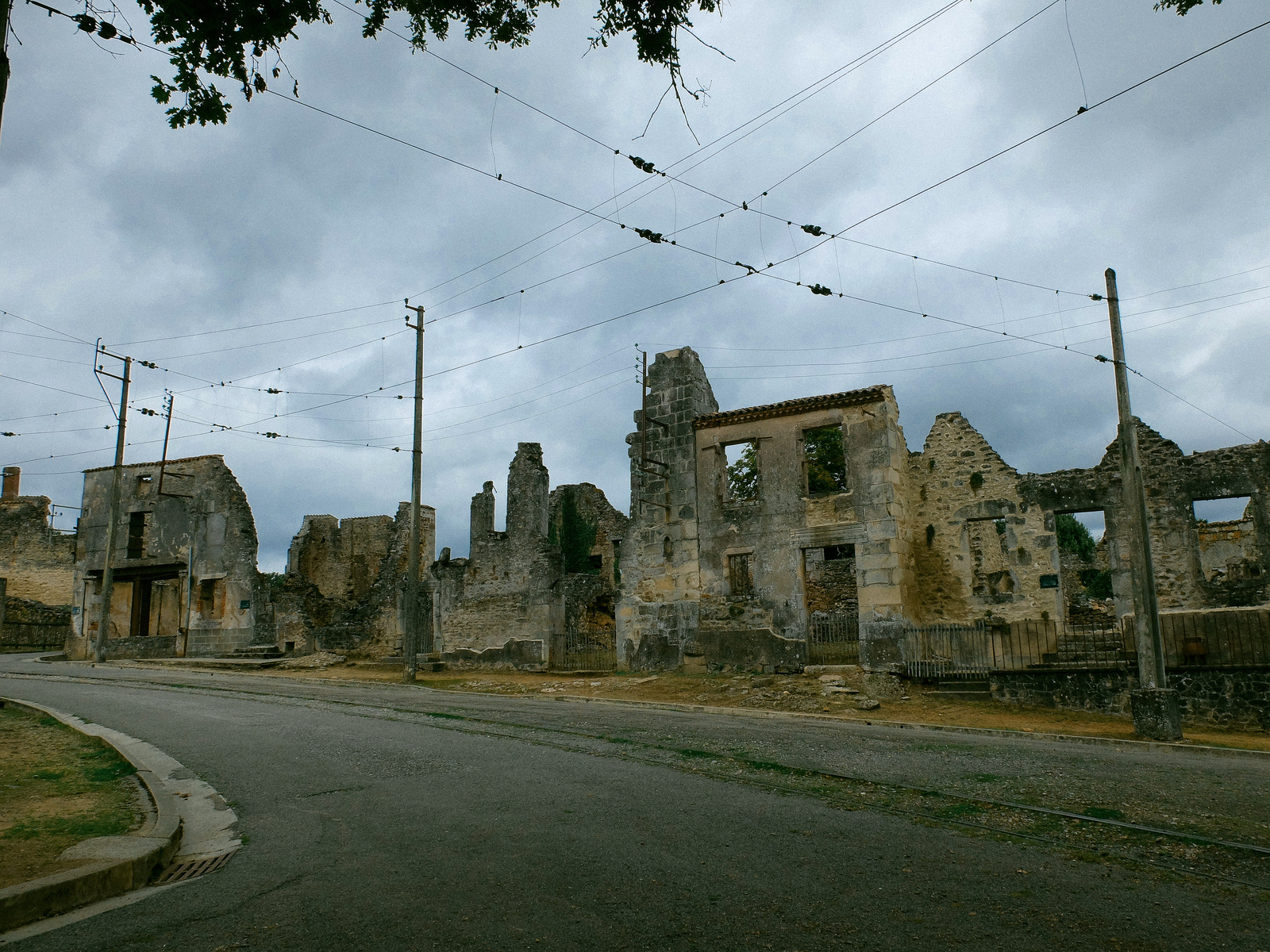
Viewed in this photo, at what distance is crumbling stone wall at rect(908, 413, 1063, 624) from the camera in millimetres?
21469

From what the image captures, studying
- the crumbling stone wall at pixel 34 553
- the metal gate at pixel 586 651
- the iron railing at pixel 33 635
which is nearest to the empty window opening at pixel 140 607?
the iron railing at pixel 33 635

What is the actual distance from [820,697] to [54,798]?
14324 millimetres

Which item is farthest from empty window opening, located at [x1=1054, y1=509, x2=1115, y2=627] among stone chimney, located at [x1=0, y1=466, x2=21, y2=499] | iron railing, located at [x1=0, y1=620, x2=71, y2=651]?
stone chimney, located at [x1=0, y1=466, x2=21, y2=499]

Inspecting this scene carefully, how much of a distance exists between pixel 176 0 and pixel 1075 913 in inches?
306

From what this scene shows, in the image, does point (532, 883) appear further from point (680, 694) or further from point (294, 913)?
point (680, 694)

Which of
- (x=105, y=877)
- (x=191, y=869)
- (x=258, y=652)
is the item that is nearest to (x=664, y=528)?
(x=258, y=652)

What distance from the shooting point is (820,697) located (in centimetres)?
1831

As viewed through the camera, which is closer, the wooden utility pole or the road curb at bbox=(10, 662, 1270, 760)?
the wooden utility pole

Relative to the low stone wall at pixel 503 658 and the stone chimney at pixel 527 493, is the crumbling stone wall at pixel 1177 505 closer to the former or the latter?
the low stone wall at pixel 503 658

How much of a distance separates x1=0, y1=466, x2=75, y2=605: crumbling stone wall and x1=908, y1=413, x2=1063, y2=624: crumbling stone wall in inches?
1738

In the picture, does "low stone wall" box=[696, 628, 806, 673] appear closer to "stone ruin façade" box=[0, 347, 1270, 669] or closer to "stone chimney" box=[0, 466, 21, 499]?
"stone ruin façade" box=[0, 347, 1270, 669]

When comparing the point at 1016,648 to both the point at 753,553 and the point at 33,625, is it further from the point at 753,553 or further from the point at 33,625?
the point at 33,625

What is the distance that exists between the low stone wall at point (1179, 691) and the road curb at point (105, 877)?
13529mm

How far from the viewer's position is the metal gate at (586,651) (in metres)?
26.7
